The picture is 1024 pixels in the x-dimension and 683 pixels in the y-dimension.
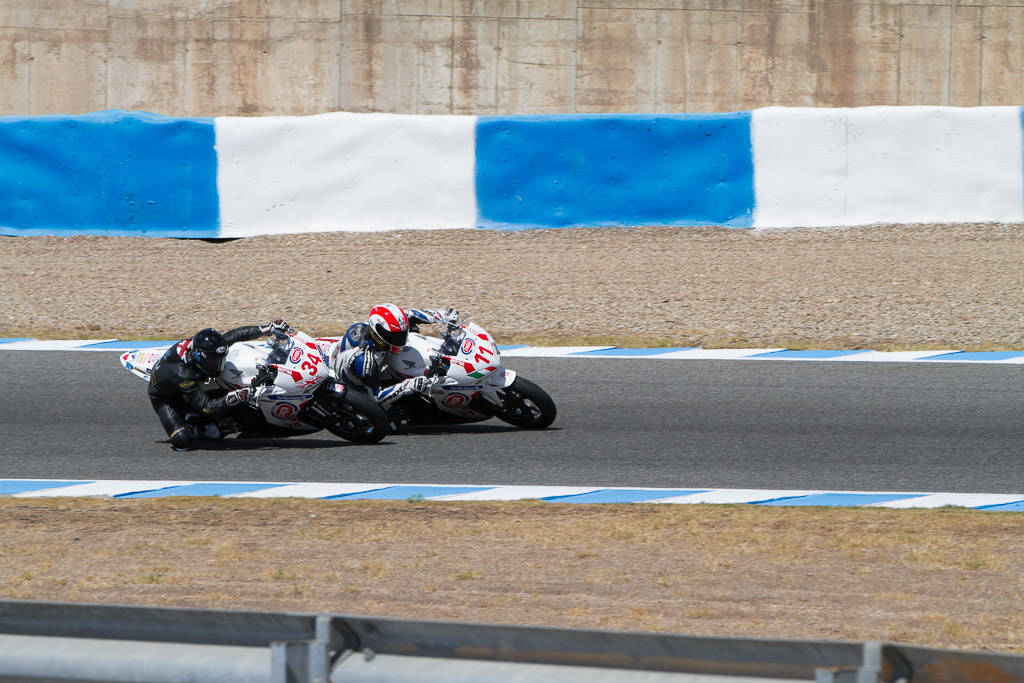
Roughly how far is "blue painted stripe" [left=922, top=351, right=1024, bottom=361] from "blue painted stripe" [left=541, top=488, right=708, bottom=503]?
4.57 metres

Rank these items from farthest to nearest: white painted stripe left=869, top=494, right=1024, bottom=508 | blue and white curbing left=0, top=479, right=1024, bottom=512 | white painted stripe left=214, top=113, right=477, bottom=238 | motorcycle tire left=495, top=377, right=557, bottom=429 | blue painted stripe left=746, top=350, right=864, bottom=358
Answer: white painted stripe left=214, top=113, right=477, bottom=238 → blue painted stripe left=746, top=350, right=864, bottom=358 → motorcycle tire left=495, top=377, right=557, bottom=429 → blue and white curbing left=0, top=479, right=1024, bottom=512 → white painted stripe left=869, top=494, right=1024, bottom=508

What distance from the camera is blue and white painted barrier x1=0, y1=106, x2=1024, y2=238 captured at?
48.6 ft

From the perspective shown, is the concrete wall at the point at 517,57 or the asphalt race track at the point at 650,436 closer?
the asphalt race track at the point at 650,436

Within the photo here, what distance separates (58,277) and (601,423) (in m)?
7.65

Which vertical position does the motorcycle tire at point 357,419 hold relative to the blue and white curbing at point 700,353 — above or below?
below

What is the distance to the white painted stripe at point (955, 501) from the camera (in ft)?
25.0

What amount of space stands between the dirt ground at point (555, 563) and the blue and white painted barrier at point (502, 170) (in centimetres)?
771

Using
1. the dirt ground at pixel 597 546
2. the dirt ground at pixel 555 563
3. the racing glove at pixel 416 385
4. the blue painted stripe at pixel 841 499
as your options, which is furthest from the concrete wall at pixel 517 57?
the dirt ground at pixel 555 563

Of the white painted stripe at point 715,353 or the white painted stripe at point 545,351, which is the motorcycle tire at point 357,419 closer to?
the white painted stripe at point 545,351

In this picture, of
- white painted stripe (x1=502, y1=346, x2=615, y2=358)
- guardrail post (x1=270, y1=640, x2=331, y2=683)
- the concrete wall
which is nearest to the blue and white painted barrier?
the concrete wall

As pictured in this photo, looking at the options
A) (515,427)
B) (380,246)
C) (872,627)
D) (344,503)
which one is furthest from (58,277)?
(872,627)

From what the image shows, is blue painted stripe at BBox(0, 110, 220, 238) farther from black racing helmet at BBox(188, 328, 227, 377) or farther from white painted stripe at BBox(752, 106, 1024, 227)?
white painted stripe at BBox(752, 106, 1024, 227)

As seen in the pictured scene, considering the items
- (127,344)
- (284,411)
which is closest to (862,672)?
(284,411)

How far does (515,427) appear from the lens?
9875 millimetres
